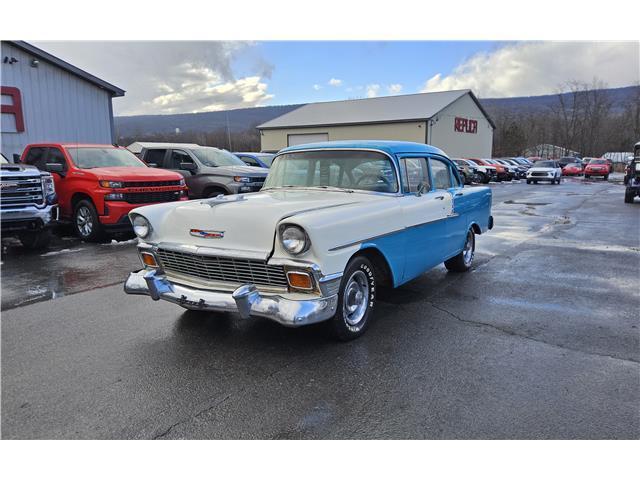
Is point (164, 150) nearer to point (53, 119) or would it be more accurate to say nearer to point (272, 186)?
point (53, 119)

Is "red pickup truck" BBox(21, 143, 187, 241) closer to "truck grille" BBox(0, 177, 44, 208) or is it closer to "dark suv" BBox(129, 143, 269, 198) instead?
"truck grille" BBox(0, 177, 44, 208)

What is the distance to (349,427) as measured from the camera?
2.93 m

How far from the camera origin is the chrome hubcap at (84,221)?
9.33m

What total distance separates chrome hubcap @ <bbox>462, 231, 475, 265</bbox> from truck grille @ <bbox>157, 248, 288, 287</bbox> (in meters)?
3.73

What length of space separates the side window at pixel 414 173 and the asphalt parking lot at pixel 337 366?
1.31m

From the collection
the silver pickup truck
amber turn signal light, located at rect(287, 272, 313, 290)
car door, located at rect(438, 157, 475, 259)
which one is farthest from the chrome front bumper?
the silver pickup truck

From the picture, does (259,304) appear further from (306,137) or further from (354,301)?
(306,137)

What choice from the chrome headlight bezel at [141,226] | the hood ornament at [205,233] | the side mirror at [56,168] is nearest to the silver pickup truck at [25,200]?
the side mirror at [56,168]

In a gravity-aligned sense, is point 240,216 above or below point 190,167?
below

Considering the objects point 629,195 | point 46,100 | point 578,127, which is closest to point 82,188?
point 46,100

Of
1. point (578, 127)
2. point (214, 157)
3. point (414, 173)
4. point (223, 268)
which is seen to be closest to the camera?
point (223, 268)

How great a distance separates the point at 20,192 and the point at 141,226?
4806mm

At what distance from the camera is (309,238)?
3.67 m

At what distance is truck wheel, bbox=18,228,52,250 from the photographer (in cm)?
867
